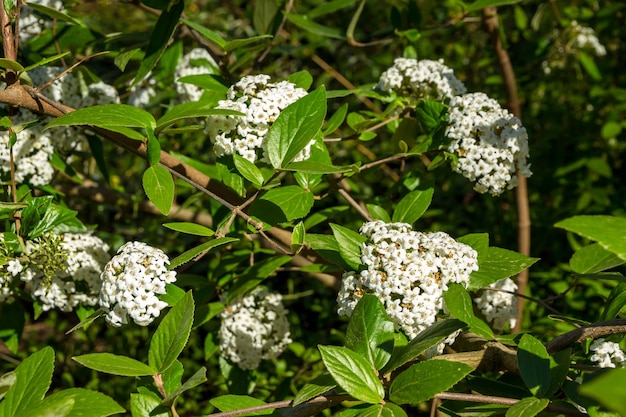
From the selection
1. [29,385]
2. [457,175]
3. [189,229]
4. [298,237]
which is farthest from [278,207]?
[457,175]

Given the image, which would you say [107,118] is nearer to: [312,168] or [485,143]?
[312,168]

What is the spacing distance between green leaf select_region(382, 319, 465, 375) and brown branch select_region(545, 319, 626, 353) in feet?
0.74

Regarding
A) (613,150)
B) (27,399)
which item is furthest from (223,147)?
(613,150)

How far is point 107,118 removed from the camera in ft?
4.11

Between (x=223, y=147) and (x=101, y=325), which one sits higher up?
(x=223, y=147)

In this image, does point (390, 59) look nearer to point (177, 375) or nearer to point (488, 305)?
point (488, 305)

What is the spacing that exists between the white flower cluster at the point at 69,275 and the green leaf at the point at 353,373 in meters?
0.77

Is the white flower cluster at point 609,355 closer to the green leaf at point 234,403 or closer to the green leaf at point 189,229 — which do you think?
the green leaf at point 234,403

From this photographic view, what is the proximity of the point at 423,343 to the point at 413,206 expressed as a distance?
1.69ft

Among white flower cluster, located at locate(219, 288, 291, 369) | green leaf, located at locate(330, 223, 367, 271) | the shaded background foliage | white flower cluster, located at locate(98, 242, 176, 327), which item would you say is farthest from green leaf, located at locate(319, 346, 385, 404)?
the shaded background foliage

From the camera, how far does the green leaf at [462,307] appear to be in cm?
118

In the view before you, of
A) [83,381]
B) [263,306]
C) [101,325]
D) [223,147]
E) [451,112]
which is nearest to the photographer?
[223,147]

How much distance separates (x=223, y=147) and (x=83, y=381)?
207 centimetres

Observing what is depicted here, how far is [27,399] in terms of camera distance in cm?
97
